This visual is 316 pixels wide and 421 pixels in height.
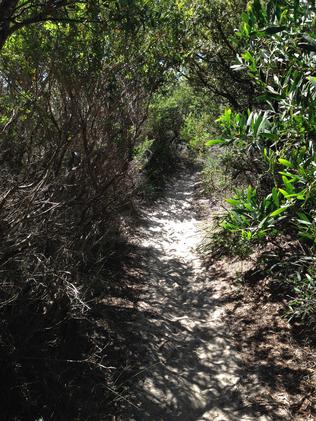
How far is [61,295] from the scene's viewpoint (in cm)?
375

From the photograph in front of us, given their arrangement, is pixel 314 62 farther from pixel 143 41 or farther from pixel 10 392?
pixel 143 41

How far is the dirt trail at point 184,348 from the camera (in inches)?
157

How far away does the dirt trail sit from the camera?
3.98m

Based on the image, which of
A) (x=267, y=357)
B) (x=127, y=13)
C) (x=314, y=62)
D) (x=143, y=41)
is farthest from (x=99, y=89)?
(x=267, y=357)

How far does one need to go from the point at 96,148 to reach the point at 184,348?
9.61ft

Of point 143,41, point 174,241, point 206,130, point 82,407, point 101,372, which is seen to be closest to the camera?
point 82,407

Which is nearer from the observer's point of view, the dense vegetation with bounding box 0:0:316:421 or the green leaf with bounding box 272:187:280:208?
the green leaf with bounding box 272:187:280:208

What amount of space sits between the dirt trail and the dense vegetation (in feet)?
1.75

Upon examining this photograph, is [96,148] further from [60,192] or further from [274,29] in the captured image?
[274,29]

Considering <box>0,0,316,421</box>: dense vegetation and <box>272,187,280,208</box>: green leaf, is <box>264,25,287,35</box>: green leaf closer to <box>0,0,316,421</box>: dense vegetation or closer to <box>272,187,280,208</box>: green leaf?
<box>0,0,316,421</box>: dense vegetation

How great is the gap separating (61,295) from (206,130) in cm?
714

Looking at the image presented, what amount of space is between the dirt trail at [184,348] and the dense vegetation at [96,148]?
1.75 ft

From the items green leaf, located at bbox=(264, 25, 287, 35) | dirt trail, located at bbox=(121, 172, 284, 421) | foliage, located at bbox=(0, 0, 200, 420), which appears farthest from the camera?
dirt trail, located at bbox=(121, 172, 284, 421)

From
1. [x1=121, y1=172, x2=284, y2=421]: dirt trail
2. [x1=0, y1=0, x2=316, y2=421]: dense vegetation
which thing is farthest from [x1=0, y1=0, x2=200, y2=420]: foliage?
[x1=121, y1=172, x2=284, y2=421]: dirt trail
